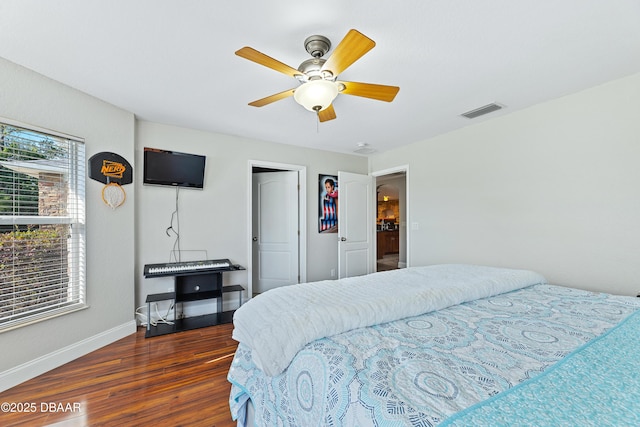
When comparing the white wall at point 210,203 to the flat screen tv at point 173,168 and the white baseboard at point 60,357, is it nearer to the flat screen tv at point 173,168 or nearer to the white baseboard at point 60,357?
the flat screen tv at point 173,168

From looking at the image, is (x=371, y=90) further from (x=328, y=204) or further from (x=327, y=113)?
(x=328, y=204)

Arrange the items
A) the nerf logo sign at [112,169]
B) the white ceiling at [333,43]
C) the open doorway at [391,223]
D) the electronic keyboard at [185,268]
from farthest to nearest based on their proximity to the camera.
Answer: the open doorway at [391,223] → the electronic keyboard at [185,268] → the nerf logo sign at [112,169] → the white ceiling at [333,43]

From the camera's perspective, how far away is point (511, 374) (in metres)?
0.86

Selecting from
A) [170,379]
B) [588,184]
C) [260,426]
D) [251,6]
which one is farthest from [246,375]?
[588,184]

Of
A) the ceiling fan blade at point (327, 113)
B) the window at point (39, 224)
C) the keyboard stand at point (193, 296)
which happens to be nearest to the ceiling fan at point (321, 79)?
the ceiling fan blade at point (327, 113)

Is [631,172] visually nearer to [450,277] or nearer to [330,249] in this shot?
[450,277]

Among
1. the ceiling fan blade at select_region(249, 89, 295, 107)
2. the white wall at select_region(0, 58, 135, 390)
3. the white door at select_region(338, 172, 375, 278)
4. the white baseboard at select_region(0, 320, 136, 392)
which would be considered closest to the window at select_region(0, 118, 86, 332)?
the white wall at select_region(0, 58, 135, 390)

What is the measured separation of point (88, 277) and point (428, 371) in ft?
10.2

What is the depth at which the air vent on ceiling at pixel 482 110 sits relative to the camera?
110 inches

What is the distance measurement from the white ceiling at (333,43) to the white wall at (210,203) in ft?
2.22

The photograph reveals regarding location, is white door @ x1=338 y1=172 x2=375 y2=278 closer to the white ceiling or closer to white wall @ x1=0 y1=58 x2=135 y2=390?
the white ceiling

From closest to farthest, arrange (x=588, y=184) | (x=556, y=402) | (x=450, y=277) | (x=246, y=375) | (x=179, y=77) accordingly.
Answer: (x=556, y=402) < (x=246, y=375) < (x=450, y=277) < (x=179, y=77) < (x=588, y=184)

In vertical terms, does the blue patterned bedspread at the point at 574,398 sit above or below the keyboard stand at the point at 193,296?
above

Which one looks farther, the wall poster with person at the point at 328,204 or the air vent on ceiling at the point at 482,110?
the wall poster with person at the point at 328,204
